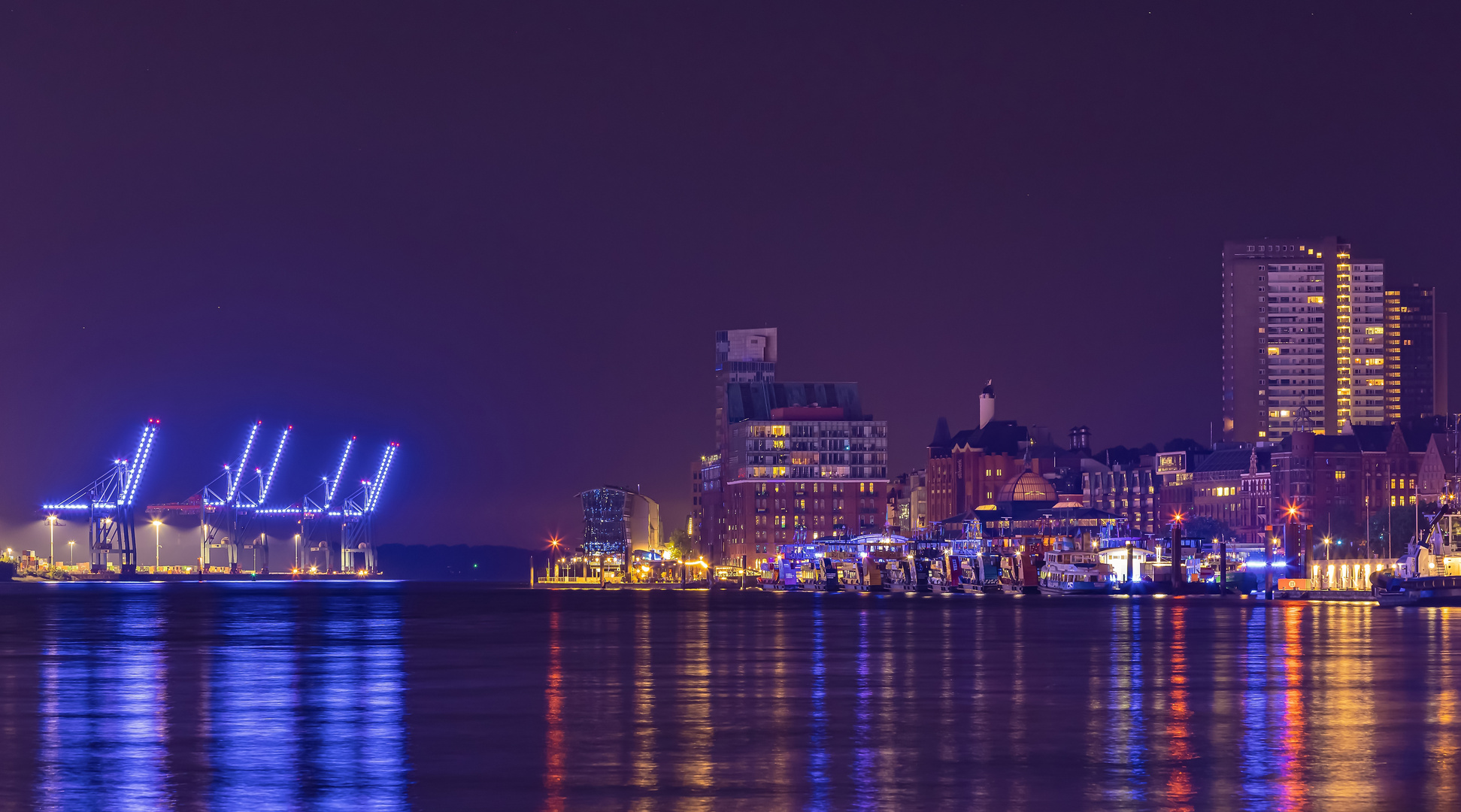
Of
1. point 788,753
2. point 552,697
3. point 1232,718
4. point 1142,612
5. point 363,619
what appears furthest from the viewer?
point 1142,612

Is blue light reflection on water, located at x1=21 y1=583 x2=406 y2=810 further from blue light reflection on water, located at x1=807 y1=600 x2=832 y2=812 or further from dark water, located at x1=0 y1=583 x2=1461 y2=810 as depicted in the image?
blue light reflection on water, located at x1=807 y1=600 x2=832 y2=812

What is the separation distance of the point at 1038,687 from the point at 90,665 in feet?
92.7

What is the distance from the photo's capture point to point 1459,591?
133 m

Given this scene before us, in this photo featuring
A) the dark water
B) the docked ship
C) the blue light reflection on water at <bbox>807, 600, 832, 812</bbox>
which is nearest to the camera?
the blue light reflection on water at <bbox>807, 600, 832, 812</bbox>

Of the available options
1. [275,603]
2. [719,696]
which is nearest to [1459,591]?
[275,603]

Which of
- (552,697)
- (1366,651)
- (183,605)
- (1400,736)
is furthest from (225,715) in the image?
(183,605)

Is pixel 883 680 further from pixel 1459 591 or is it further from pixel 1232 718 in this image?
pixel 1459 591

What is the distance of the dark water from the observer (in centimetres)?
2602

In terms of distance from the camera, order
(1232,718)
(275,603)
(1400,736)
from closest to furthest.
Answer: (1400,736)
(1232,718)
(275,603)

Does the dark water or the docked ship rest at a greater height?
the dark water

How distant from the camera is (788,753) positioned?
3056 cm

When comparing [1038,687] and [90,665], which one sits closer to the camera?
[1038,687]

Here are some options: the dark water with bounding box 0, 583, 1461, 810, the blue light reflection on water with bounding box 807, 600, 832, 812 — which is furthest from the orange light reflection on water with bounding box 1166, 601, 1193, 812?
the blue light reflection on water with bounding box 807, 600, 832, 812

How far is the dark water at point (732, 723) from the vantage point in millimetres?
26016
